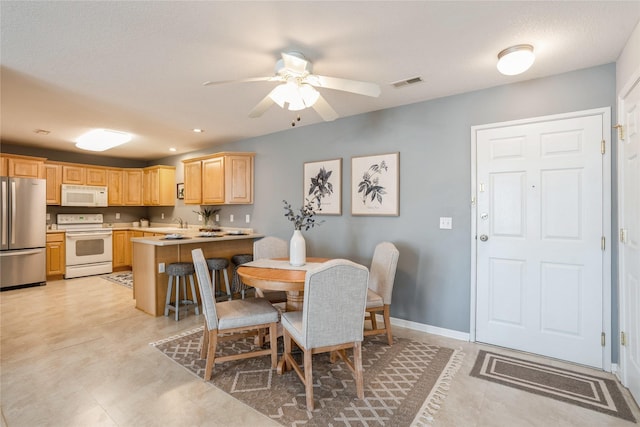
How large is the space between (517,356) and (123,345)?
3.59m

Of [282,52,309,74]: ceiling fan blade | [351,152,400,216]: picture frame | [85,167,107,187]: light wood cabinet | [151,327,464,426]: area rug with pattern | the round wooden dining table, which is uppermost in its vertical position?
[282,52,309,74]: ceiling fan blade

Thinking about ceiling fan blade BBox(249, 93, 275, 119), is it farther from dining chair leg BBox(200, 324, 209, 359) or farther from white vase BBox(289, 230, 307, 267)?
dining chair leg BBox(200, 324, 209, 359)

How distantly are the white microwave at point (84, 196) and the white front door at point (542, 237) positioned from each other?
686 centimetres

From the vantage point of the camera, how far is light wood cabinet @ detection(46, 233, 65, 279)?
17.8 feet

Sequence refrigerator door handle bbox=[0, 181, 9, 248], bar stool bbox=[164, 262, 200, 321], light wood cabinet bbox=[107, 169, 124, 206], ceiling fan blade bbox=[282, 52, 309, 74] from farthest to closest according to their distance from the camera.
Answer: light wood cabinet bbox=[107, 169, 124, 206] < refrigerator door handle bbox=[0, 181, 9, 248] < bar stool bbox=[164, 262, 200, 321] < ceiling fan blade bbox=[282, 52, 309, 74]

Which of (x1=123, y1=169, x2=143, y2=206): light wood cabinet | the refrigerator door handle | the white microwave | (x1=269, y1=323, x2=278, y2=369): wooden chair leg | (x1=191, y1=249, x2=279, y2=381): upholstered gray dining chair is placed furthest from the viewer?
(x1=123, y1=169, x2=143, y2=206): light wood cabinet

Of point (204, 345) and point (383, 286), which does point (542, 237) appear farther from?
point (204, 345)

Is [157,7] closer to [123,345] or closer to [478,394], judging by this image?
[123,345]

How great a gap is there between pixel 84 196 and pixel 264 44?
583 cm

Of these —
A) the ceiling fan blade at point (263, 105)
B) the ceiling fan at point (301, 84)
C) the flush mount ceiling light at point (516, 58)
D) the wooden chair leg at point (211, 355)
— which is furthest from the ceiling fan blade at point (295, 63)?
the wooden chair leg at point (211, 355)

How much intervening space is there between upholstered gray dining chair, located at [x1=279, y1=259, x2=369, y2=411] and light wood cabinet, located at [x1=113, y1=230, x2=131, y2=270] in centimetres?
582

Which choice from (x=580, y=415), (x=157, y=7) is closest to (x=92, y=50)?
(x=157, y=7)

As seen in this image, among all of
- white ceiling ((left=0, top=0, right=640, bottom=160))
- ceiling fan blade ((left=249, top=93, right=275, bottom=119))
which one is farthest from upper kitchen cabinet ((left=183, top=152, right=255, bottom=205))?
ceiling fan blade ((left=249, top=93, right=275, bottom=119))

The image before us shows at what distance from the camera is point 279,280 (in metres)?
2.28
